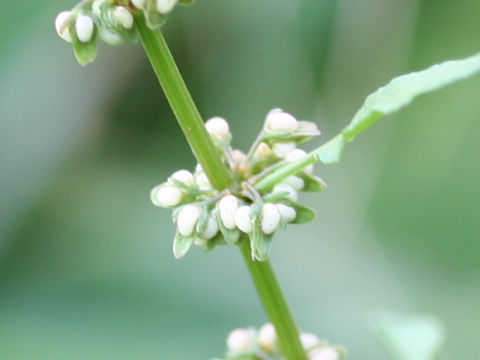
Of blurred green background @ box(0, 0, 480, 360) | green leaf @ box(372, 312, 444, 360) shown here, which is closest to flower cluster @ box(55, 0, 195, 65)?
green leaf @ box(372, 312, 444, 360)

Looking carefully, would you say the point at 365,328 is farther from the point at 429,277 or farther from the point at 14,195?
the point at 14,195

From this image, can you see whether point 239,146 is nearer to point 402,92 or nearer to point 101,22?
point 101,22

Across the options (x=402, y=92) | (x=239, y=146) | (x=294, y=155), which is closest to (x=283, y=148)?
(x=294, y=155)

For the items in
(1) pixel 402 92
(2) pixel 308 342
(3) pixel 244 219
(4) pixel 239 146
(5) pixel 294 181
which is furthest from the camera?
(4) pixel 239 146

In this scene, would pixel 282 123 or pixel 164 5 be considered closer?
pixel 164 5

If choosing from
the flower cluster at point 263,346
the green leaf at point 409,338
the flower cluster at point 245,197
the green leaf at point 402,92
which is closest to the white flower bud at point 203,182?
the flower cluster at point 245,197

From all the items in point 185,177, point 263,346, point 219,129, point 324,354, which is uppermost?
point 219,129

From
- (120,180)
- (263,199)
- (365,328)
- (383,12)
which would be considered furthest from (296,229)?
(263,199)
